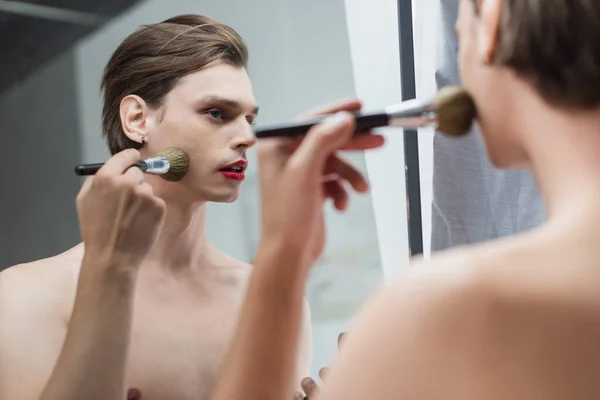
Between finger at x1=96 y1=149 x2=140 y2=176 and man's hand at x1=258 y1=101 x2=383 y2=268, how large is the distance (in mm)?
197

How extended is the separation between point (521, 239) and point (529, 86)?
92mm

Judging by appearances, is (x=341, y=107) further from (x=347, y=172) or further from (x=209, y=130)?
(x=209, y=130)

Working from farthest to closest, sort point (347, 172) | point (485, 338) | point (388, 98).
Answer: point (388, 98), point (347, 172), point (485, 338)

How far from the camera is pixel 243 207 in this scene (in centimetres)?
96

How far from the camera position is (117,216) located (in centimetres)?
69

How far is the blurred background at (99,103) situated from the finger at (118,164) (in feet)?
0.77

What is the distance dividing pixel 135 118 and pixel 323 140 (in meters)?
0.45

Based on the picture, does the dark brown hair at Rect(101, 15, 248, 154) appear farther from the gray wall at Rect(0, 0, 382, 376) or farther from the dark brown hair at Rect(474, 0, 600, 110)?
the dark brown hair at Rect(474, 0, 600, 110)

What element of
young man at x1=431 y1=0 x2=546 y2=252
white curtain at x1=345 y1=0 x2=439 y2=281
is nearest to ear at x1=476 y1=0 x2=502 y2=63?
young man at x1=431 y1=0 x2=546 y2=252

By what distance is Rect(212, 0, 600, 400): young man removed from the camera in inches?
14.4

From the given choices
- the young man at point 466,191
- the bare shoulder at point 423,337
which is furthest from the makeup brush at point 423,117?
the young man at point 466,191

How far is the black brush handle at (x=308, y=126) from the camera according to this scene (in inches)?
21.1

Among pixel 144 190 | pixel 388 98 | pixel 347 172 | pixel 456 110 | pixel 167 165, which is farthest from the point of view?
pixel 388 98

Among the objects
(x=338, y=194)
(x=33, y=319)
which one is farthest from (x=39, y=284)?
(x=338, y=194)
